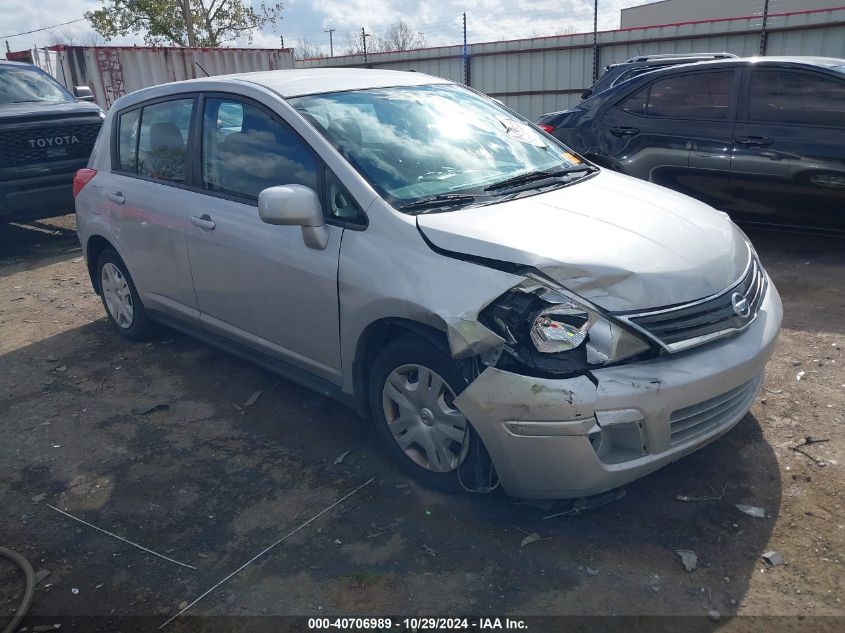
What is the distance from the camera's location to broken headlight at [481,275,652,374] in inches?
107

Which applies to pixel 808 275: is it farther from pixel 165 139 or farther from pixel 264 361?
pixel 165 139

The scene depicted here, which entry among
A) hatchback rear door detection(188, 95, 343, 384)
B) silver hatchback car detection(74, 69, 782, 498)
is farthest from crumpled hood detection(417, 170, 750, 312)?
hatchback rear door detection(188, 95, 343, 384)

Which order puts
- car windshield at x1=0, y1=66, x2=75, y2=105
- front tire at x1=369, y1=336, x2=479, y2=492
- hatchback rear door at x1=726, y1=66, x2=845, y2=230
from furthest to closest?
car windshield at x1=0, y1=66, x2=75, y2=105 → hatchback rear door at x1=726, y1=66, x2=845, y2=230 → front tire at x1=369, y1=336, x2=479, y2=492

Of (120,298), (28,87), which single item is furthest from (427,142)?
(28,87)

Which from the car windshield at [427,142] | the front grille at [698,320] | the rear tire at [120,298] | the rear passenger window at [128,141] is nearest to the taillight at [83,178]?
the rear passenger window at [128,141]

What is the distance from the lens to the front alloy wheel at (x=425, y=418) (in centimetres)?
307

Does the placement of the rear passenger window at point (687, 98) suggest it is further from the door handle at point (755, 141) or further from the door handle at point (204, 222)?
the door handle at point (204, 222)

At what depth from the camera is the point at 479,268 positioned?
2898 millimetres

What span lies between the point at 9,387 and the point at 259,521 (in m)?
2.74

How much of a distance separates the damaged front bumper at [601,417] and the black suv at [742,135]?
3633 millimetres

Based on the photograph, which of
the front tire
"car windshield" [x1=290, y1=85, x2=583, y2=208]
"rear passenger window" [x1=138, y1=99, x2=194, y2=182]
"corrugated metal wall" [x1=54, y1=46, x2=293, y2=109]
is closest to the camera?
the front tire

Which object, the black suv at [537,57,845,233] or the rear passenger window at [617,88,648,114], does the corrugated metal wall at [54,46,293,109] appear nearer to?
the rear passenger window at [617,88,648,114]

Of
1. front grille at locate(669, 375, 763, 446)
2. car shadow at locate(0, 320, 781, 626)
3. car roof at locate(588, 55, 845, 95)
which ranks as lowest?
car shadow at locate(0, 320, 781, 626)

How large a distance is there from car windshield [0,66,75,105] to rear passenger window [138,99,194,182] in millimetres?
5638
